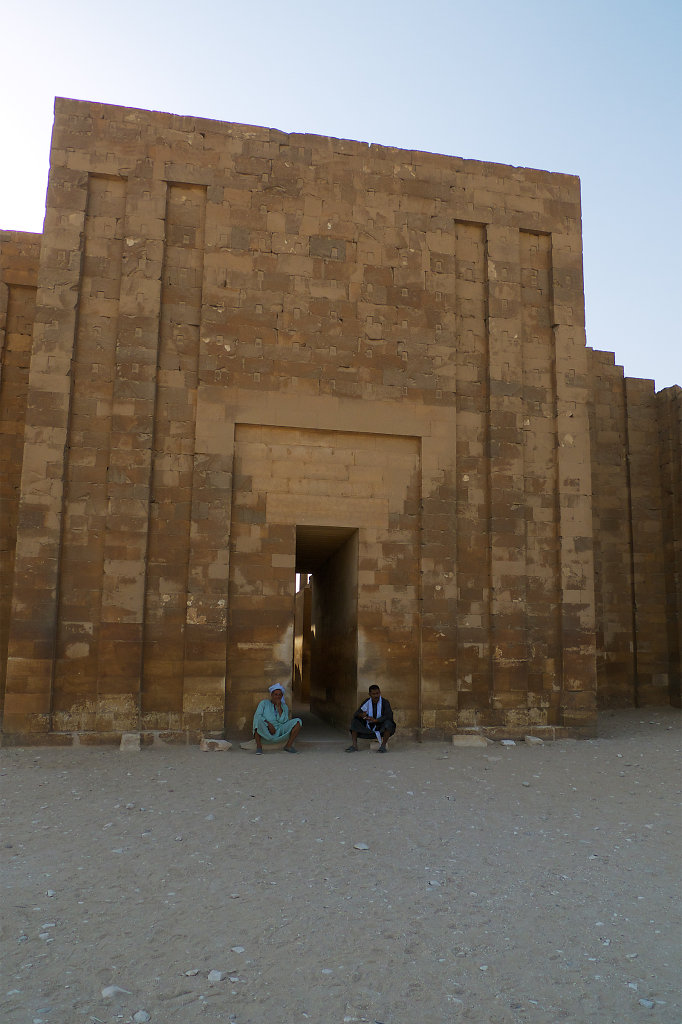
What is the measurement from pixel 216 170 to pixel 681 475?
10455mm

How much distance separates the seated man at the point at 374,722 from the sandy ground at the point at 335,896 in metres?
1.41

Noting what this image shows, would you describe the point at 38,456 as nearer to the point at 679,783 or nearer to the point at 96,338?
the point at 96,338

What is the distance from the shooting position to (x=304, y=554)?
13.3m

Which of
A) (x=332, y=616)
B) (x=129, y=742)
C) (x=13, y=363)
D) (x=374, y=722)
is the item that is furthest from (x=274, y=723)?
(x=13, y=363)

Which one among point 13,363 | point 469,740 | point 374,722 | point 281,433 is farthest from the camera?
point 13,363

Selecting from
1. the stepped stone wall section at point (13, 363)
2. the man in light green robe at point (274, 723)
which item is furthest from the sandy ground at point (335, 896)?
the stepped stone wall section at point (13, 363)

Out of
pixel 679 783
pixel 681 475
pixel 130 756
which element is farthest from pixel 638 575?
pixel 130 756

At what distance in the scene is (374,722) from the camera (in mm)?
9578

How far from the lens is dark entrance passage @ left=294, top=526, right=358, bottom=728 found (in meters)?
10.8

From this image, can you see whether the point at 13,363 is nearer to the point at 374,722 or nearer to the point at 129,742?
the point at 129,742

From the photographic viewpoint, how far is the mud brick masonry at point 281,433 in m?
9.67

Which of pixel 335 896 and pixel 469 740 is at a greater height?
pixel 469 740

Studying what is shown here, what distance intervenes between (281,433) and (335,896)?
7048 mm

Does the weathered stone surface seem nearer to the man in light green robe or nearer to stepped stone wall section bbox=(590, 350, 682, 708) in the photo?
the man in light green robe
